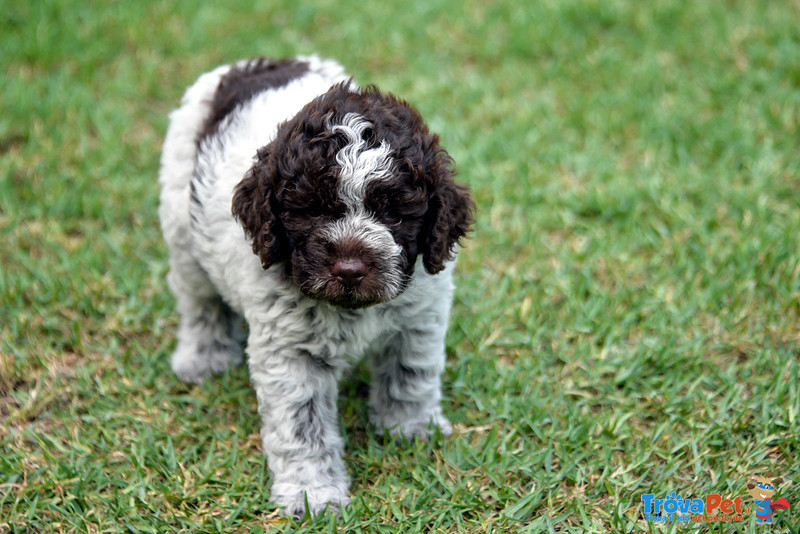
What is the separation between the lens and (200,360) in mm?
4469

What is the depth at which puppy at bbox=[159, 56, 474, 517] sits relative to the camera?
10.6 ft

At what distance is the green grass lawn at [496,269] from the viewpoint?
148 inches

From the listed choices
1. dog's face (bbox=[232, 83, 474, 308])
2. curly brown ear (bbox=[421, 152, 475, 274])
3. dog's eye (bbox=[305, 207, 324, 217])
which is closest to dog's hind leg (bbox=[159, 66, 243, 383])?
dog's face (bbox=[232, 83, 474, 308])

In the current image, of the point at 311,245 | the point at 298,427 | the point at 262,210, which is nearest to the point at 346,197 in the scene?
the point at 311,245

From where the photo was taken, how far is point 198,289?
14.5 ft

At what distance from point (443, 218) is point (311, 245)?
0.59m

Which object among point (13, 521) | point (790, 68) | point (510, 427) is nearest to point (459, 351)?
point (510, 427)

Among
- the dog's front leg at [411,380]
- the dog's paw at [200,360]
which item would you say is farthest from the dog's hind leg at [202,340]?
the dog's front leg at [411,380]

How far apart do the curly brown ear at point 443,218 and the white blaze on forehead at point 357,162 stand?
30 centimetres

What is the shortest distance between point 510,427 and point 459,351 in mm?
633

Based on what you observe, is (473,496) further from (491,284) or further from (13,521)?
(13,521)

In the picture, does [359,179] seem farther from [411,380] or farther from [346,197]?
[411,380]

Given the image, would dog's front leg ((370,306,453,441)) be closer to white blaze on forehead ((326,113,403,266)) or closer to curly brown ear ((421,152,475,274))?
→ curly brown ear ((421,152,475,274))

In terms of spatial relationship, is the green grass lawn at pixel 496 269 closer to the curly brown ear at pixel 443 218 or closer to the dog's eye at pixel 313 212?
the curly brown ear at pixel 443 218
